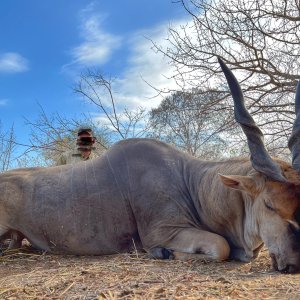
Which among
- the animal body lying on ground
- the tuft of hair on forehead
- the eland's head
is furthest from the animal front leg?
the tuft of hair on forehead

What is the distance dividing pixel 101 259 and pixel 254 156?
1531 millimetres

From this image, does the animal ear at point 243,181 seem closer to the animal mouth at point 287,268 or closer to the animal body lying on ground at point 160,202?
the animal body lying on ground at point 160,202

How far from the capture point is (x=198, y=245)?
12.8 feet

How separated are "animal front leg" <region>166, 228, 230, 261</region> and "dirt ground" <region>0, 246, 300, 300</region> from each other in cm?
10

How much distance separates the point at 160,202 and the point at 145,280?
156 centimetres

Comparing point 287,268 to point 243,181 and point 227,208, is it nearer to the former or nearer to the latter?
point 243,181

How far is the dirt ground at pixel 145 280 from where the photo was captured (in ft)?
8.10

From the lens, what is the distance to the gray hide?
4.19 metres

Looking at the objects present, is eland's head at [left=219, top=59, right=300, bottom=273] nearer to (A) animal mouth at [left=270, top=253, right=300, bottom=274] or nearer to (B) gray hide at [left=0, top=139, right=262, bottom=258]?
(A) animal mouth at [left=270, top=253, right=300, bottom=274]

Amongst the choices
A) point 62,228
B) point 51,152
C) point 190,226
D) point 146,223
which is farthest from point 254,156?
point 51,152

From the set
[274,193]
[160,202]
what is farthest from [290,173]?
[160,202]

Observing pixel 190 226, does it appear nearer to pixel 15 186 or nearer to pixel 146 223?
pixel 146 223

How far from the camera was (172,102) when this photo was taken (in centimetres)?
859

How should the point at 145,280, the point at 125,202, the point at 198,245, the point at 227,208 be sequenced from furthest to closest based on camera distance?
1. the point at 125,202
2. the point at 227,208
3. the point at 198,245
4. the point at 145,280
